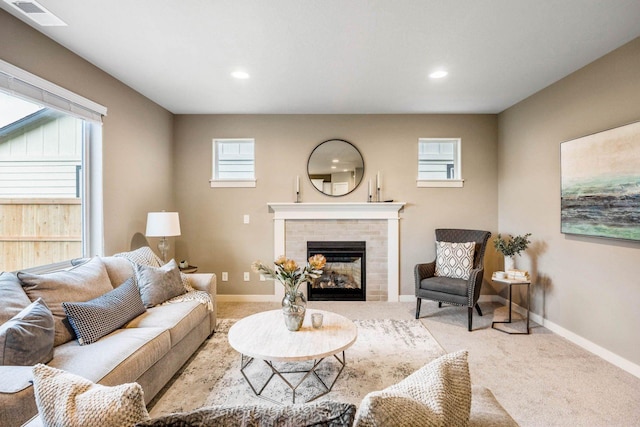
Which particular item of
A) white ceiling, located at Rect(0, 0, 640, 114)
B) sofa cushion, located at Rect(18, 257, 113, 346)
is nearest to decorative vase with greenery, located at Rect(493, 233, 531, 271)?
white ceiling, located at Rect(0, 0, 640, 114)

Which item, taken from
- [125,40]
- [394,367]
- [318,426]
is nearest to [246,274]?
[394,367]

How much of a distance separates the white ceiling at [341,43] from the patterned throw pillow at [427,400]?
2.08 m

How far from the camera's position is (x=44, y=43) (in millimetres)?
2338

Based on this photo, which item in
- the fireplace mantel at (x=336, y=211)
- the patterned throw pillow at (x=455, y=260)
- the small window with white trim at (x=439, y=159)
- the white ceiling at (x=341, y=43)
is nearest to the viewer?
the white ceiling at (x=341, y=43)

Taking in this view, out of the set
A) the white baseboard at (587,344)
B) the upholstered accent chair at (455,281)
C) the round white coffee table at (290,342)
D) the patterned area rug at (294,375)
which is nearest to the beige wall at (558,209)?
the white baseboard at (587,344)

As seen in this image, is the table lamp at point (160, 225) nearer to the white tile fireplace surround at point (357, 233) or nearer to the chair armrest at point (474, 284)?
the white tile fireplace surround at point (357, 233)

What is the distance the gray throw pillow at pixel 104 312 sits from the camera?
6.18 feet

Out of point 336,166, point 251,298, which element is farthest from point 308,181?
point 251,298

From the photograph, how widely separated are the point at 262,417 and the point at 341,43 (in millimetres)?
2531

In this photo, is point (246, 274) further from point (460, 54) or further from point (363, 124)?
point (460, 54)

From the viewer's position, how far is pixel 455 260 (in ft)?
12.2

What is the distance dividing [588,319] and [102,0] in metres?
4.55

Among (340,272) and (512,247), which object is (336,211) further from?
(512,247)

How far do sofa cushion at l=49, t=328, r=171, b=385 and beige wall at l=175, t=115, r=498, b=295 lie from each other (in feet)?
7.47
